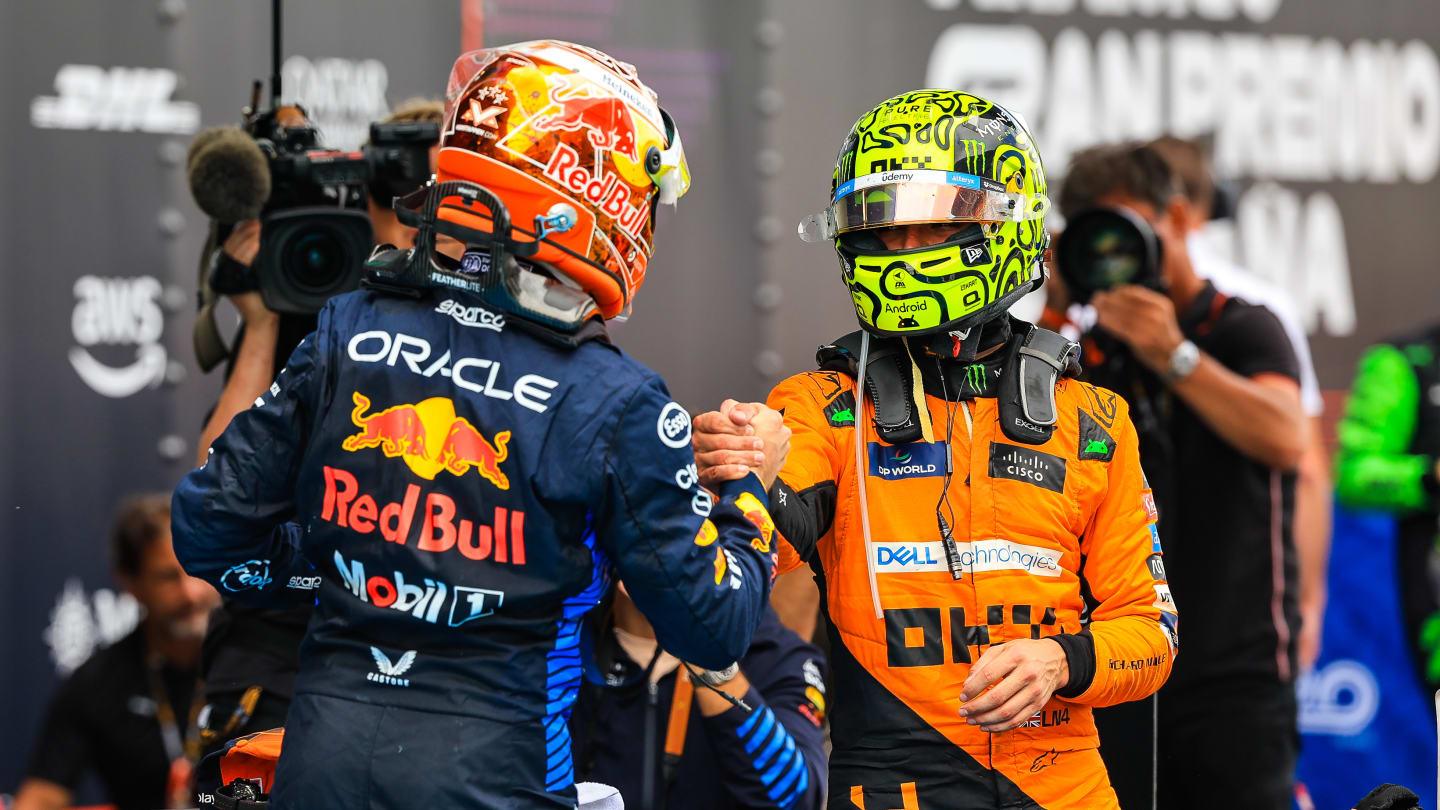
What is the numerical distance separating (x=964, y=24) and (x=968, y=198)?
6.99ft

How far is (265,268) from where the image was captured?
115 inches

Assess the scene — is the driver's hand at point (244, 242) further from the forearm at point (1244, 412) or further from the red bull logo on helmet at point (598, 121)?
the forearm at point (1244, 412)

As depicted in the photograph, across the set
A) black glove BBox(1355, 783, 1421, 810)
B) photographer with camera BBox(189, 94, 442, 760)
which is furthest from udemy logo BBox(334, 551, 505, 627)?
black glove BBox(1355, 783, 1421, 810)

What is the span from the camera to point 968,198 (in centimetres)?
226

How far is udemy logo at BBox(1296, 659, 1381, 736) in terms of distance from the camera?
4.72 meters

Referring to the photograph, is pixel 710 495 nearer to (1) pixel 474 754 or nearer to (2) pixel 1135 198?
(1) pixel 474 754

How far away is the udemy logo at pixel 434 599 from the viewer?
178 cm

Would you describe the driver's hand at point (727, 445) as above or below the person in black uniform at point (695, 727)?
above

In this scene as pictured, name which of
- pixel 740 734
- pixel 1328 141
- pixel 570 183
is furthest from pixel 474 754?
pixel 1328 141

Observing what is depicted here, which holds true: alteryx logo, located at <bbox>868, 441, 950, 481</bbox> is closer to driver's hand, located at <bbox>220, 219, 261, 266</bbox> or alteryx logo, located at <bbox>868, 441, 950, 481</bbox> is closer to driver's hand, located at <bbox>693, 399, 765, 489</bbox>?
driver's hand, located at <bbox>693, 399, 765, 489</bbox>

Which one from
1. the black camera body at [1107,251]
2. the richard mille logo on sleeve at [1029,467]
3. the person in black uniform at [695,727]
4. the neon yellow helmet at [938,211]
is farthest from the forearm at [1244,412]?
the richard mille logo on sleeve at [1029,467]

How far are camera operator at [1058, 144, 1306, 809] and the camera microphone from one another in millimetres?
1863

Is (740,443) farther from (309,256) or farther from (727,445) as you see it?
(309,256)

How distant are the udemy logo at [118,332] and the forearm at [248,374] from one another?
0.65m
